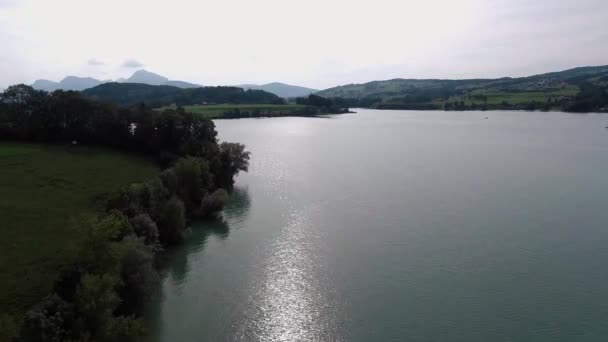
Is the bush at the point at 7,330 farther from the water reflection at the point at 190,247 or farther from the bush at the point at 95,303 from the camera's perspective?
the water reflection at the point at 190,247

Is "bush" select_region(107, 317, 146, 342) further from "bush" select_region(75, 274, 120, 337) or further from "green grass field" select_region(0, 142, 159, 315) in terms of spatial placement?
"green grass field" select_region(0, 142, 159, 315)

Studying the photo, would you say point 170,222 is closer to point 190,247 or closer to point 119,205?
point 190,247

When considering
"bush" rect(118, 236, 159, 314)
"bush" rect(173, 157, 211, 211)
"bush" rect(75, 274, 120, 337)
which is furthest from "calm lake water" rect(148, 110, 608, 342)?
"bush" rect(75, 274, 120, 337)

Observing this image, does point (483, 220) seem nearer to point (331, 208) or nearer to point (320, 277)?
point (331, 208)

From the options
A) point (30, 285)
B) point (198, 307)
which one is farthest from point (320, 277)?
point (30, 285)

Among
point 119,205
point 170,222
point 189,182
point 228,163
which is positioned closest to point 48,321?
point 119,205

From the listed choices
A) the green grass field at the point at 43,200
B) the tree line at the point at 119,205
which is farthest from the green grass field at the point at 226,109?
the green grass field at the point at 43,200
